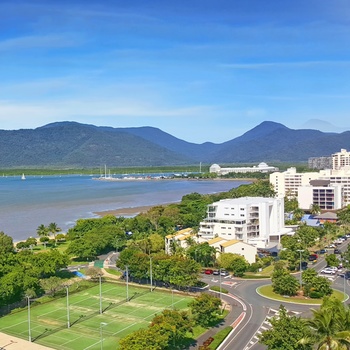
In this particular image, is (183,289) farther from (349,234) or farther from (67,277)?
(349,234)

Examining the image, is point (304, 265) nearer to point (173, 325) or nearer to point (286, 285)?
point (286, 285)

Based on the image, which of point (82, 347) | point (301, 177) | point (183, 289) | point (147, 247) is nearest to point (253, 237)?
point (147, 247)

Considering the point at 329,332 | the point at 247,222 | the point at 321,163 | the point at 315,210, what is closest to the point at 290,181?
the point at 315,210

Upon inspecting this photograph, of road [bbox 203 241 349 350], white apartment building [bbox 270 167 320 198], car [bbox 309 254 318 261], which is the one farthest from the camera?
white apartment building [bbox 270 167 320 198]

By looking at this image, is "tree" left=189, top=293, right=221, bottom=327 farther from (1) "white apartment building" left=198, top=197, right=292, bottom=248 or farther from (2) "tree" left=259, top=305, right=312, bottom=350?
(1) "white apartment building" left=198, top=197, right=292, bottom=248

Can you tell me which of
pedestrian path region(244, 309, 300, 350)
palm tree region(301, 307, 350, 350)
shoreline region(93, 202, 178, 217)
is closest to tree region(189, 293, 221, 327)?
pedestrian path region(244, 309, 300, 350)

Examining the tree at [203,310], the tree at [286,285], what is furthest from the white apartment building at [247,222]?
the tree at [203,310]
